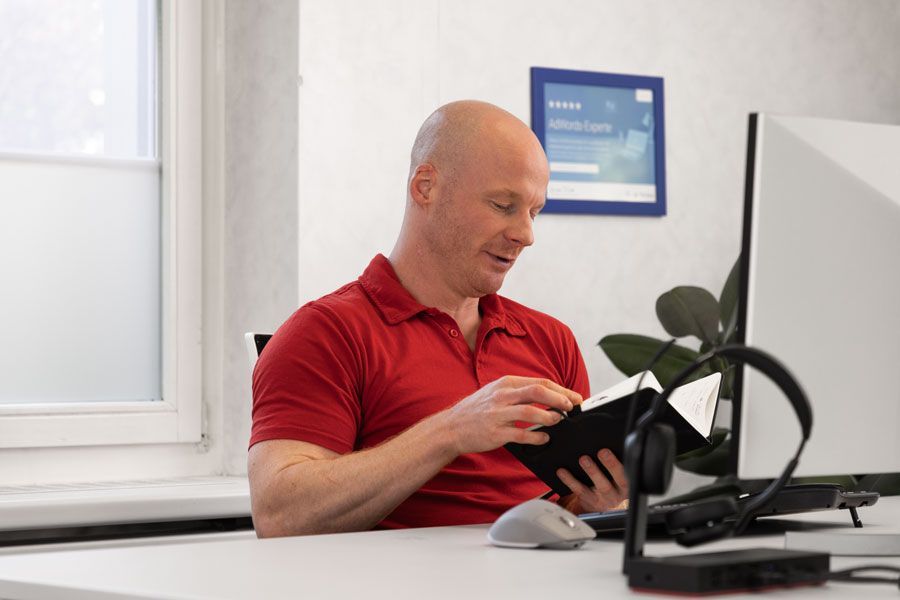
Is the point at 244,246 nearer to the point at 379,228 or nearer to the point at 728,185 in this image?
the point at 379,228

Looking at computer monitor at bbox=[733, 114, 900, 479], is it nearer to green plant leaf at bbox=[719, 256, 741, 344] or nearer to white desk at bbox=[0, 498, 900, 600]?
white desk at bbox=[0, 498, 900, 600]

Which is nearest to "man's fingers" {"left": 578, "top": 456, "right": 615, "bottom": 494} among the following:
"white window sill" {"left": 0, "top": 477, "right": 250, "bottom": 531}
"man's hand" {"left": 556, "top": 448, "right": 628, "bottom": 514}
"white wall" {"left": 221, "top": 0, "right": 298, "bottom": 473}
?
"man's hand" {"left": 556, "top": 448, "right": 628, "bottom": 514}

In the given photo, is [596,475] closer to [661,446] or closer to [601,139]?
[661,446]

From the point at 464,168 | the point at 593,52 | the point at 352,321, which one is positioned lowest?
the point at 352,321

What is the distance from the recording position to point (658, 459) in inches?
40.3

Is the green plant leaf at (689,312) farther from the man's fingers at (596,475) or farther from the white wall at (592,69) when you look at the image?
the man's fingers at (596,475)

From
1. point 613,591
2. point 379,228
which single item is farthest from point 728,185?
point 613,591

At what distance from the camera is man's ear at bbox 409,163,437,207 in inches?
85.0

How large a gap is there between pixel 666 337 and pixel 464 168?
1327mm

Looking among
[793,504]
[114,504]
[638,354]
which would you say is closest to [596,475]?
[793,504]

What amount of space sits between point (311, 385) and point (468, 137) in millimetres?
546

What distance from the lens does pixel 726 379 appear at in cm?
310

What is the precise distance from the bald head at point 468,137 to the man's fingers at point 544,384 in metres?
0.64

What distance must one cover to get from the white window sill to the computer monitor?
1645 millimetres
